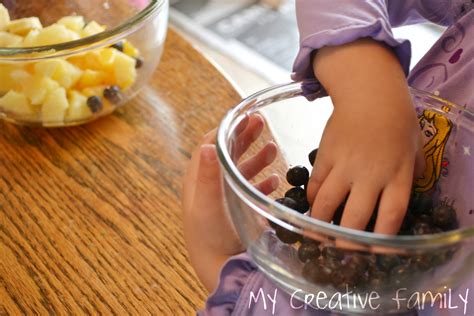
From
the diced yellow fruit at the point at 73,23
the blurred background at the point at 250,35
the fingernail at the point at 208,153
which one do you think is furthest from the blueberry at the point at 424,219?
the blurred background at the point at 250,35

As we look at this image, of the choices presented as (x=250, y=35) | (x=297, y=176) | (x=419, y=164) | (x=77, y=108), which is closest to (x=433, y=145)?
(x=419, y=164)

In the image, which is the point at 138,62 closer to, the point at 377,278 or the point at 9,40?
the point at 9,40

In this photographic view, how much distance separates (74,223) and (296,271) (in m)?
0.35

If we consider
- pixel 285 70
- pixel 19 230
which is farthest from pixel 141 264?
pixel 285 70

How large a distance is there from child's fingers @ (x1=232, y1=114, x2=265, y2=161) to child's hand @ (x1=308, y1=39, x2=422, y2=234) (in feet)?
0.27

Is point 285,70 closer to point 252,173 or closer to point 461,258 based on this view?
point 252,173

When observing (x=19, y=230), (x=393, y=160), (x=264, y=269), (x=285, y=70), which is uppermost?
(x=393, y=160)

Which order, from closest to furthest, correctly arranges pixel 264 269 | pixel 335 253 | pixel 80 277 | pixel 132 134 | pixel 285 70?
pixel 335 253 → pixel 264 269 → pixel 80 277 → pixel 132 134 → pixel 285 70

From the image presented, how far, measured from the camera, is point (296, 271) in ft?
1.77

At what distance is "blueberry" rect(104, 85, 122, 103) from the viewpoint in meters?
0.94

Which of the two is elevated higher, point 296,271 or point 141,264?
point 296,271

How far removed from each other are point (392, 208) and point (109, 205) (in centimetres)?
41

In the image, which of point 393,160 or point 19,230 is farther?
point 19,230

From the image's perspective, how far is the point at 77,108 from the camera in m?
0.91
